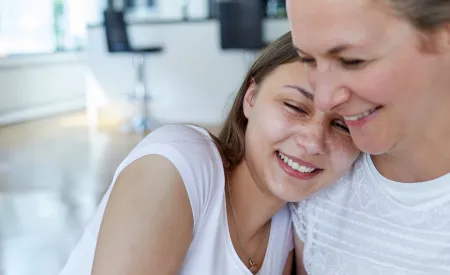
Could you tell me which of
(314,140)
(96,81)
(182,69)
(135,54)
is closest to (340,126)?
(314,140)

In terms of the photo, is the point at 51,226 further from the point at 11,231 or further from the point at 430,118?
the point at 430,118

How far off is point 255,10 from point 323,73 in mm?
4749

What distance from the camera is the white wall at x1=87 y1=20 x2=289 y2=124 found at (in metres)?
6.39

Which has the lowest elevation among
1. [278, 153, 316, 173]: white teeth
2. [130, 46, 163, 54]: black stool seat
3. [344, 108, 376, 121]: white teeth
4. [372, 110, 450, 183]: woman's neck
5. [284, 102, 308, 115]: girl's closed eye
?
[130, 46, 163, 54]: black stool seat

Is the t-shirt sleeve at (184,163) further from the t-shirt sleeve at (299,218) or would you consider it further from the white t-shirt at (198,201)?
the t-shirt sleeve at (299,218)

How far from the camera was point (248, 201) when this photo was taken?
1330mm

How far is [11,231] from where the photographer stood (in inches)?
120

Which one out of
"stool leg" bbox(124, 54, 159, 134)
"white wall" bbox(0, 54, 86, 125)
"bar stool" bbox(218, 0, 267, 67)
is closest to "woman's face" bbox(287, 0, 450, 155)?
"bar stool" bbox(218, 0, 267, 67)

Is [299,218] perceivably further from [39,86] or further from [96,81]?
[39,86]

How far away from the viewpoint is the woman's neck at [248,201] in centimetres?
131

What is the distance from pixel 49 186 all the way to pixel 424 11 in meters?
3.51

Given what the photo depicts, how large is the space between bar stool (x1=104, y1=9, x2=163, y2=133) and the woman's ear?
4590 millimetres

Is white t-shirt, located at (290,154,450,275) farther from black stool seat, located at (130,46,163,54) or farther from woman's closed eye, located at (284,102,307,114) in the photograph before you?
black stool seat, located at (130,46,163,54)

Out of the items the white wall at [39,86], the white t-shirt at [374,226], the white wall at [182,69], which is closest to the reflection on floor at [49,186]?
the white wall at [39,86]
